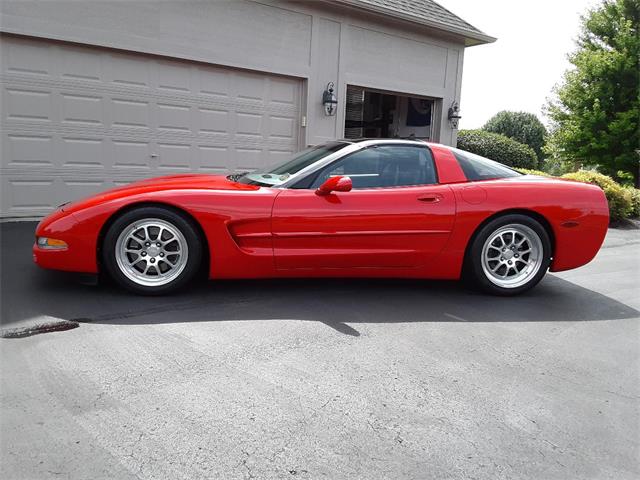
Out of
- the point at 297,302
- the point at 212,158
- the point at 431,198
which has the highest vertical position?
the point at 212,158

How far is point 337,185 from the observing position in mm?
3725

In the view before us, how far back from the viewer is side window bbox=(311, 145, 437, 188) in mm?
4023

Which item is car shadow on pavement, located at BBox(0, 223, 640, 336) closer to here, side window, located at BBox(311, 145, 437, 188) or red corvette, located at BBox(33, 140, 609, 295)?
red corvette, located at BBox(33, 140, 609, 295)

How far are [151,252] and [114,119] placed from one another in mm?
4653

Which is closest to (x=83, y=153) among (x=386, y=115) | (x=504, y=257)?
(x=504, y=257)

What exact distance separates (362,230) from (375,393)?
1656mm

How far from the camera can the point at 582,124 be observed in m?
17.7

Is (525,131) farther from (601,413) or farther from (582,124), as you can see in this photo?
(601,413)

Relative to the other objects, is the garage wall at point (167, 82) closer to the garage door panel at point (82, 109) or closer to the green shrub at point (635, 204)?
the garage door panel at point (82, 109)

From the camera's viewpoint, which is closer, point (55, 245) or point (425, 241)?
point (55, 245)

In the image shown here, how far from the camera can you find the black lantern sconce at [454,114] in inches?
454

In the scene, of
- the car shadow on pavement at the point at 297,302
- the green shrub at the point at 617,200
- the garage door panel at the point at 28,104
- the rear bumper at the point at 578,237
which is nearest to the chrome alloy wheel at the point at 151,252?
the car shadow on pavement at the point at 297,302

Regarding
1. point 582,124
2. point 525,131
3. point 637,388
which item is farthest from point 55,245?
point 525,131

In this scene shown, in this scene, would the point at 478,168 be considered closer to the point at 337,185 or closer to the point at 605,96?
the point at 337,185
